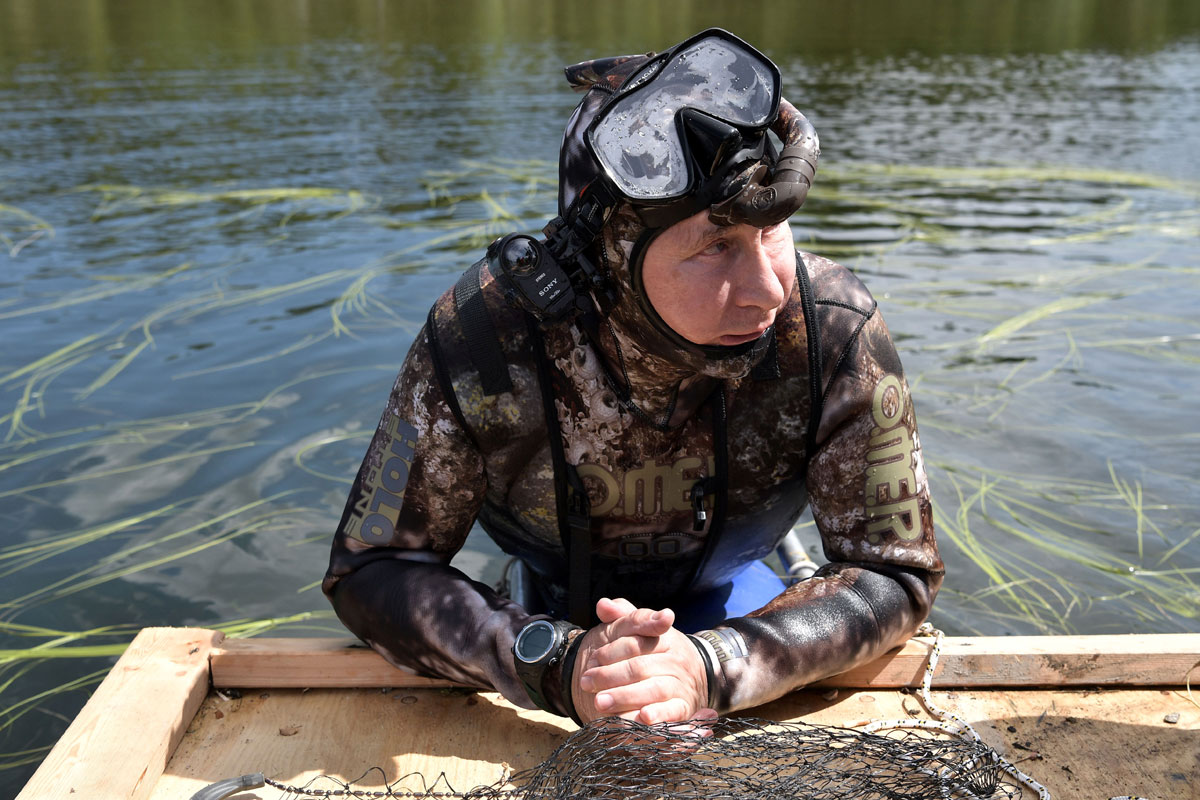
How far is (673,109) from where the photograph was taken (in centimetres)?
202

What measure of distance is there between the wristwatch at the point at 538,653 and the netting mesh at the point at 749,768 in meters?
0.17

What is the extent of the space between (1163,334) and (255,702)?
5825 mm

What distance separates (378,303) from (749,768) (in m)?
5.46

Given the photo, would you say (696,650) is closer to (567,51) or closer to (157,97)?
(157,97)

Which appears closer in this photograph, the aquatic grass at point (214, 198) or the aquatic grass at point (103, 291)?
the aquatic grass at point (103, 291)

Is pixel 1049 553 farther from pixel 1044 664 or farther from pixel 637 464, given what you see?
pixel 637 464

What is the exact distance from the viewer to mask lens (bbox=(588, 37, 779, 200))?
1950 mm

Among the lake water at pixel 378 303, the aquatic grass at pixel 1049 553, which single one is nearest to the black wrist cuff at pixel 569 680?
the lake water at pixel 378 303

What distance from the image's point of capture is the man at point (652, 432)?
6.51 ft

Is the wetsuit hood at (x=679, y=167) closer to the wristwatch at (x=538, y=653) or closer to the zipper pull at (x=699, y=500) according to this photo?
the zipper pull at (x=699, y=500)

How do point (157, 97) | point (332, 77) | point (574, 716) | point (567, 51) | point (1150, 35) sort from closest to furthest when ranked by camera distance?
point (574, 716) → point (157, 97) → point (332, 77) → point (567, 51) → point (1150, 35)

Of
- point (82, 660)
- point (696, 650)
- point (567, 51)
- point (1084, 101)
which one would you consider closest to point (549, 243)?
point (696, 650)

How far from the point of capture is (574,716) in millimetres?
2037

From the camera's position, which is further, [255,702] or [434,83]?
[434,83]
